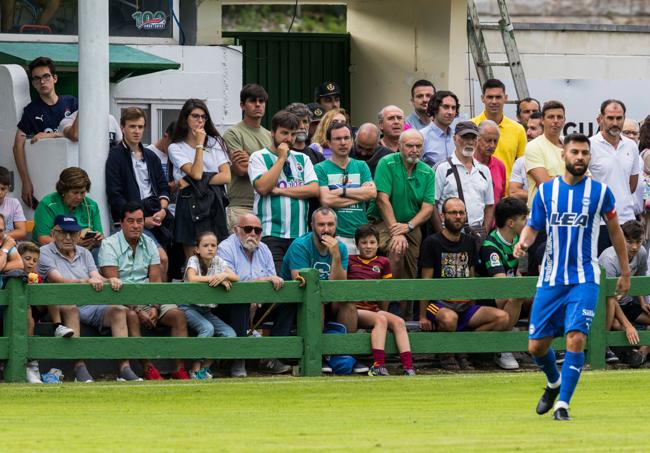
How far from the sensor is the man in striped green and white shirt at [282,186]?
44.0 feet

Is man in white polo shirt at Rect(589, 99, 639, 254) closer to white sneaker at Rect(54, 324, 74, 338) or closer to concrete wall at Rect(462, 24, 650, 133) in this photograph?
concrete wall at Rect(462, 24, 650, 133)

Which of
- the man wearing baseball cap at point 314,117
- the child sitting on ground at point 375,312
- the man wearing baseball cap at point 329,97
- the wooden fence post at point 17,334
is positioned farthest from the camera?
the man wearing baseball cap at point 329,97

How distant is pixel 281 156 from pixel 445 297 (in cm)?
196

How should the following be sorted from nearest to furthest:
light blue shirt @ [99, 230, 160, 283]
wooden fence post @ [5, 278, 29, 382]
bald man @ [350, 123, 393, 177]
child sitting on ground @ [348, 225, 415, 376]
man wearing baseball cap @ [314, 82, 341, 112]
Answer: wooden fence post @ [5, 278, 29, 382] → light blue shirt @ [99, 230, 160, 283] → child sitting on ground @ [348, 225, 415, 376] → bald man @ [350, 123, 393, 177] → man wearing baseball cap @ [314, 82, 341, 112]

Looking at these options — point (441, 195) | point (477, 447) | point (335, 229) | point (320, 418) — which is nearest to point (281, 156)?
point (335, 229)

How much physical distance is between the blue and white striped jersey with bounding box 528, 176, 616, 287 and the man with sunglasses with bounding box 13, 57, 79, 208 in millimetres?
5458

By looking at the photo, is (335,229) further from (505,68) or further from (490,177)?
(505,68)

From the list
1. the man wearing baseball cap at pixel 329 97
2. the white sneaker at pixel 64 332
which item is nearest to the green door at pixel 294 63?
the man wearing baseball cap at pixel 329 97

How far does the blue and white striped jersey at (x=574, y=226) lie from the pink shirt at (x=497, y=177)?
414 cm

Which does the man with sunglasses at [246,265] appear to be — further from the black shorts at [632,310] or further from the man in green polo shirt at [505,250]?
the black shorts at [632,310]

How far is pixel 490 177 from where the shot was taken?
1412 centimetres

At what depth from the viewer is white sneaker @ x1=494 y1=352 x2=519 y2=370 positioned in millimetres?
A: 13961

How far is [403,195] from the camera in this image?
45.2 ft

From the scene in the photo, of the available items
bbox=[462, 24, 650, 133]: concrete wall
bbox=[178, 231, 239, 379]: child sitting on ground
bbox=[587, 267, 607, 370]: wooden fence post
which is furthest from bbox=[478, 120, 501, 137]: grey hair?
bbox=[462, 24, 650, 133]: concrete wall
